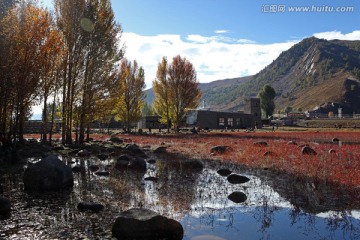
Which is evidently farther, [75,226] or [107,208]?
[107,208]

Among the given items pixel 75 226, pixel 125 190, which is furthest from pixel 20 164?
pixel 75 226

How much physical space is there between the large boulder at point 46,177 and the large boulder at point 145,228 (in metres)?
4.68

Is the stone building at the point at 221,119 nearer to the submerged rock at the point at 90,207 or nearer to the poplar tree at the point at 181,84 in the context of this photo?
the poplar tree at the point at 181,84

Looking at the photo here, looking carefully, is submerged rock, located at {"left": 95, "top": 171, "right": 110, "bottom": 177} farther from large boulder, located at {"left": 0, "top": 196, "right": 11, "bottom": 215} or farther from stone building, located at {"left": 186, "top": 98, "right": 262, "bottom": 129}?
stone building, located at {"left": 186, "top": 98, "right": 262, "bottom": 129}

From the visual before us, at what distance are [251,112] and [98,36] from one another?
60.0 m

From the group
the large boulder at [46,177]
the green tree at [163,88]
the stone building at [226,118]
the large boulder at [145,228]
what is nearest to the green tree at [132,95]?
the green tree at [163,88]

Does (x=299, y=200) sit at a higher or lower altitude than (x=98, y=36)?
lower

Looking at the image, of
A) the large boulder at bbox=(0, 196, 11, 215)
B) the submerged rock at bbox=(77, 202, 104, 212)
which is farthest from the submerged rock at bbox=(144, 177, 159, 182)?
the large boulder at bbox=(0, 196, 11, 215)

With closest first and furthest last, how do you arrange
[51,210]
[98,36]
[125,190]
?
[51,210] < [125,190] < [98,36]

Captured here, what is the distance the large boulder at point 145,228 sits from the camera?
6203mm

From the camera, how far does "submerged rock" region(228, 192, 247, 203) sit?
936cm

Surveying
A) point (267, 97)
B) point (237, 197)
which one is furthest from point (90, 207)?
point (267, 97)

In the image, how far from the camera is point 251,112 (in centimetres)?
8056

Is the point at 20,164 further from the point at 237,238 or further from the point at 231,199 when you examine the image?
the point at 237,238
